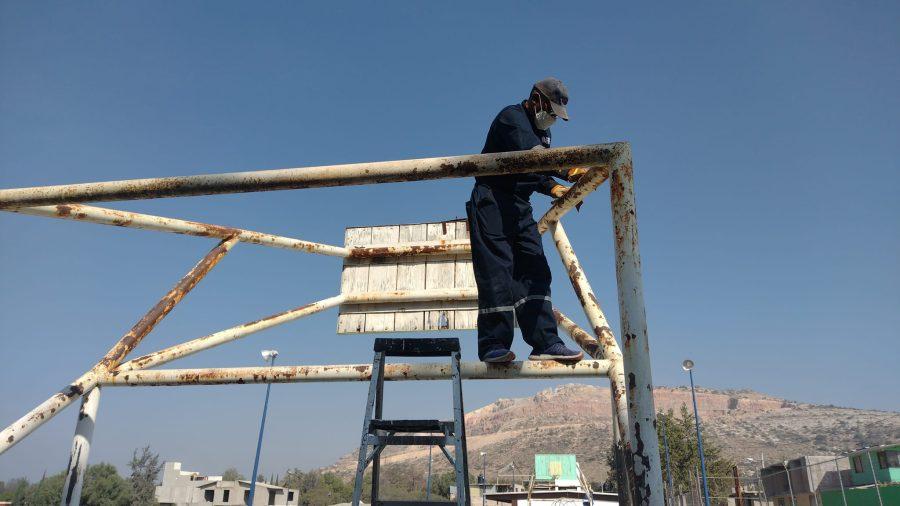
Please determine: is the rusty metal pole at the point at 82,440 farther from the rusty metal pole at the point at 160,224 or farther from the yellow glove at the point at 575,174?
the yellow glove at the point at 575,174

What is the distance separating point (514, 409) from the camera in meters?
196

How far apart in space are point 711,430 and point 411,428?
433 feet

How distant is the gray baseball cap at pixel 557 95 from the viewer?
4.01m

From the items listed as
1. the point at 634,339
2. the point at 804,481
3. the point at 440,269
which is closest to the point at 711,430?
the point at 804,481

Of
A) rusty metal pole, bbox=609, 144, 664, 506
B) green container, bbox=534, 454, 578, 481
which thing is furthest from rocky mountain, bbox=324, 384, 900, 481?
rusty metal pole, bbox=609, 144, 664, 506

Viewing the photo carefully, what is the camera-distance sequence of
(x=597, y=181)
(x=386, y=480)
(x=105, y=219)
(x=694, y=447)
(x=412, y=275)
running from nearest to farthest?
(x=597, y=181), (x=105, y=219), (x=412, y=275), (x=694, y=447), (x=386, y=480)

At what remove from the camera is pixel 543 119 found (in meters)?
4.12

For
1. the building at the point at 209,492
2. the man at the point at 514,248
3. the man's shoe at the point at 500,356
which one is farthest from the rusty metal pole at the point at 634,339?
the building at the point at 209,492

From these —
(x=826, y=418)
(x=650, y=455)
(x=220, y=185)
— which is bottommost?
(x=650, y=455)

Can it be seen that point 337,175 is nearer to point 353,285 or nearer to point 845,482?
point 353,285

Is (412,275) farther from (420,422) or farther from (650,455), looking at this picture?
(650,455)

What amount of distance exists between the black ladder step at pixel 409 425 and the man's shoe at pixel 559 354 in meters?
0.79

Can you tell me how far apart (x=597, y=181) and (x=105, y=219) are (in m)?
3.41

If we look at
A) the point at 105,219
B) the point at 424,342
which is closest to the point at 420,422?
the point at 424,342
